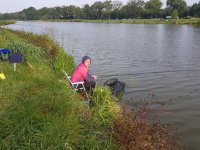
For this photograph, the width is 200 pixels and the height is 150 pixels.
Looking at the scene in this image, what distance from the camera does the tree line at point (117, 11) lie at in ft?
400

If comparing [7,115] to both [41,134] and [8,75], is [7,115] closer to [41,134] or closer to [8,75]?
[41,134]

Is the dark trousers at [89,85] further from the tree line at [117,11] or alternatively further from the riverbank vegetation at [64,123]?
the tree line at [117,11]

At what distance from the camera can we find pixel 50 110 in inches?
248

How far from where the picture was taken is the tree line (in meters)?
122

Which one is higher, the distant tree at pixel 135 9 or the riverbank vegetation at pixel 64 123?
the distant tree at pixel 135 9

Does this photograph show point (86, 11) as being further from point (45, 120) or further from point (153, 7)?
point (45, 120)

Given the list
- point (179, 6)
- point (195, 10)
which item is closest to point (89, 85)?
point (195, 10)

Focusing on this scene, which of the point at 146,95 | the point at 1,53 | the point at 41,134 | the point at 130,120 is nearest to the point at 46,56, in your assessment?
the point at 1,53

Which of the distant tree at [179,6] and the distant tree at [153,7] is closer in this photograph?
the distant tree at [179,6]

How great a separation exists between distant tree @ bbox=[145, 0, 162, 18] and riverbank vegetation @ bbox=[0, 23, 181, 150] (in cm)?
13318

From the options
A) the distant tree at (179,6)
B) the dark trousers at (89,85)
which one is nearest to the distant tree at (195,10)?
the distant tree at (179,6)

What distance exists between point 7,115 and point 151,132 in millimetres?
3160

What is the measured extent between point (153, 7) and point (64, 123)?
138m

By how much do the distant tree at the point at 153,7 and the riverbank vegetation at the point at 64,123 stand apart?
13318 centimetres
